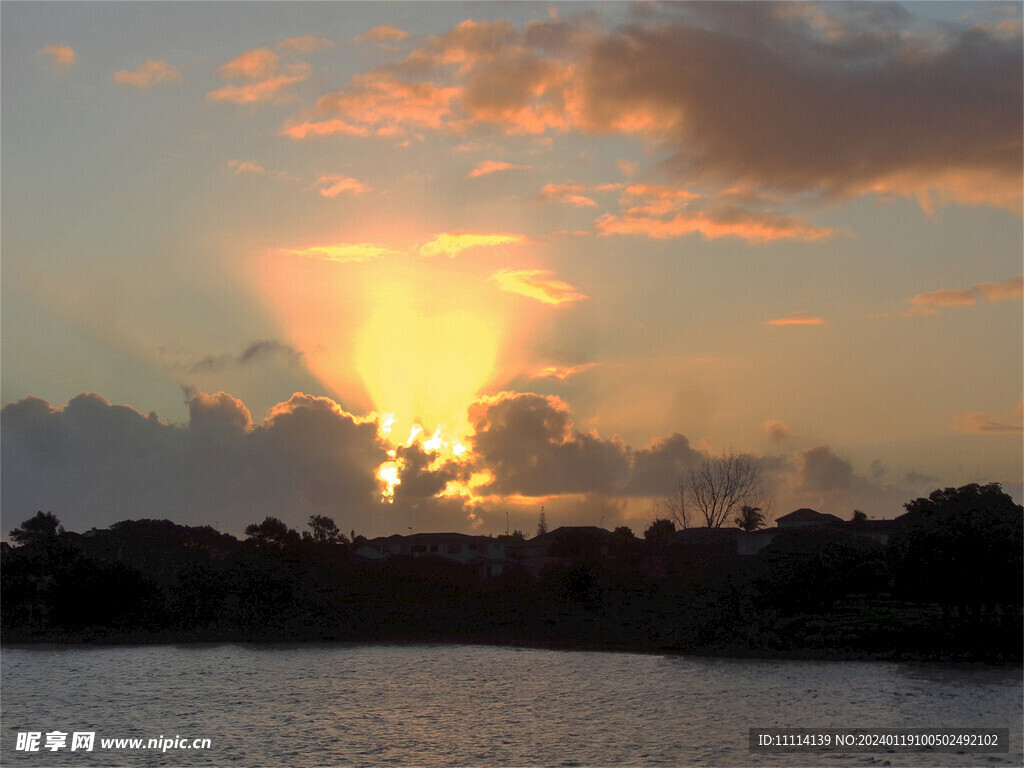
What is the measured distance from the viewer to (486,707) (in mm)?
55125

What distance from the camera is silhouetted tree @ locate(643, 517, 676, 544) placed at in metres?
134

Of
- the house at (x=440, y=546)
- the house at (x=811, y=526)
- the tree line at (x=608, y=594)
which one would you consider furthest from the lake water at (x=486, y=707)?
the house at (x=440, y=546)

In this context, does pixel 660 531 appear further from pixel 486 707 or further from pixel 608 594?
pixel 486 707

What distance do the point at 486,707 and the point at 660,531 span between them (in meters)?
→ 85.4

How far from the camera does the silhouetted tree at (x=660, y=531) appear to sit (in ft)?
439

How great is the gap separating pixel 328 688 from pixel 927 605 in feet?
161

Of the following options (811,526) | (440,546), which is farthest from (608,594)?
(440,546)

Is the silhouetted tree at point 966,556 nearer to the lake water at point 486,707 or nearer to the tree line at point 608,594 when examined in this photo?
the tree line at point 608,594

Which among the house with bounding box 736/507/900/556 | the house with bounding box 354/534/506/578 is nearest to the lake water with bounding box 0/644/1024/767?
the house with bounding box 736/507/900/556

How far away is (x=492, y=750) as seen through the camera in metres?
44.5

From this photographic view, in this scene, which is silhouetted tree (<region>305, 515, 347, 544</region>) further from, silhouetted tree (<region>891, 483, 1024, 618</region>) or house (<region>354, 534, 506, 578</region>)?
silhouetted tree (<region>891, 483, 1024, 618</region>)

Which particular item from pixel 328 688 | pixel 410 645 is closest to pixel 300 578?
pixel 410 645

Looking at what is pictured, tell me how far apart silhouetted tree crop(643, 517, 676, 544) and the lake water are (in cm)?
5729

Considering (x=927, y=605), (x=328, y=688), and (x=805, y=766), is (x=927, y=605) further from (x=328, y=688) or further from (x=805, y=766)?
(x=328, y=688)
